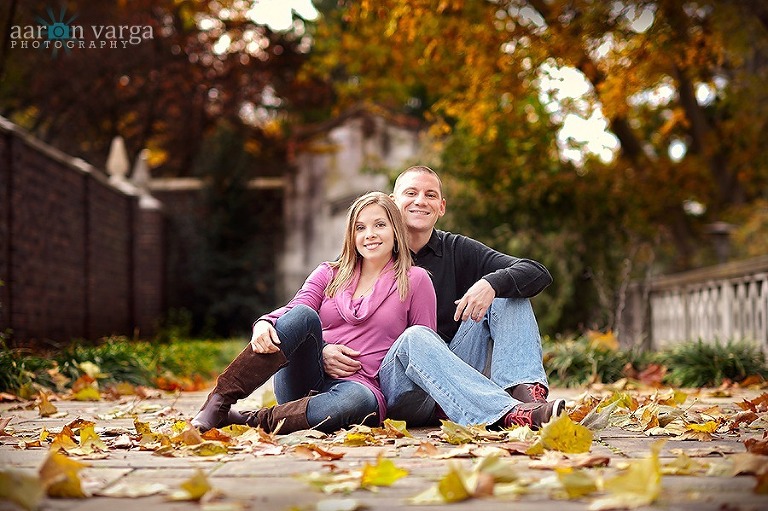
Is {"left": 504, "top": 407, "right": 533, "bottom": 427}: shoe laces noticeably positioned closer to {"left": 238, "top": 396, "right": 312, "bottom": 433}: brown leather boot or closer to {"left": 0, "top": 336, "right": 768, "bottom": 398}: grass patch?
{"left": 238, "top": 396, "right": 312, "bottom": 433}: brown leather boot

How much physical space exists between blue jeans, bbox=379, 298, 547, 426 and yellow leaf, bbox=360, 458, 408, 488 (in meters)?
1.15

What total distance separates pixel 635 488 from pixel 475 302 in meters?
1.65

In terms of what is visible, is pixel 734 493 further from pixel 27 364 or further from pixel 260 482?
pixel 27 364

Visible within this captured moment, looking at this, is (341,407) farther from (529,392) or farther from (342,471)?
(342,471)

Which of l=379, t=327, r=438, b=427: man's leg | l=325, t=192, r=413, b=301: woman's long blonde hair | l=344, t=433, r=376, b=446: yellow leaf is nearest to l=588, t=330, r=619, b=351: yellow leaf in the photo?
l=379, t=327, r=438, b=427: man's leg

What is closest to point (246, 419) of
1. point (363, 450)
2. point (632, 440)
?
point (363, 450)

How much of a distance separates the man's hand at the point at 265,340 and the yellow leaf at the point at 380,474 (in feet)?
3.63

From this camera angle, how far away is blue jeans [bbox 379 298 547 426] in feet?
11.2

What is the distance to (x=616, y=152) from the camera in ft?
51.1

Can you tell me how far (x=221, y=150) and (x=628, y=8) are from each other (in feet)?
28.2

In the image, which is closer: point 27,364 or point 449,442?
point 449,442

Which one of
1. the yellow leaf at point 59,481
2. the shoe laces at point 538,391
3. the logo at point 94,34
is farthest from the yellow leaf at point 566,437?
the logo at point 94,34

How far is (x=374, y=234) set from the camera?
3672 mm

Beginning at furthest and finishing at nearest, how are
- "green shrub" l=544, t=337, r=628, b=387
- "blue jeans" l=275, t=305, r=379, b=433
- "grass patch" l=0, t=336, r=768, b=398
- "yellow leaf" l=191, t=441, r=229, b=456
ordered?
"green shrub" l=544, t=337, r=628, b=387 → "grass patch" l=0, t=336, r=768, b=398 → "blue jeans" l=275, t=305, r=379, b=433 → "yellow leaf" l=191, t=441, r=229, b=456
